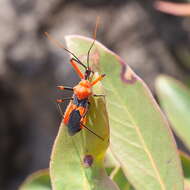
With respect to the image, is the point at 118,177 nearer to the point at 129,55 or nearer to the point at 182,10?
the point at 182,10

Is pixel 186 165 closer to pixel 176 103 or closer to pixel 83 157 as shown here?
pixel 176 103

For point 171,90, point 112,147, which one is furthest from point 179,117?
point 112,147

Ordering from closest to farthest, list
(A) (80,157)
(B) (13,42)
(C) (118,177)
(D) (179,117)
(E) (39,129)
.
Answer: (A) (80,157), (C) (118,177), (D) (179,117), (B) (13,42), (E) (39,129)

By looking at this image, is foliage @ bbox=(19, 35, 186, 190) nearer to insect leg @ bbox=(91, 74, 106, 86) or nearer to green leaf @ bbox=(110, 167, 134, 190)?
insect leg @ bbox=(91, 74, 106, 86)

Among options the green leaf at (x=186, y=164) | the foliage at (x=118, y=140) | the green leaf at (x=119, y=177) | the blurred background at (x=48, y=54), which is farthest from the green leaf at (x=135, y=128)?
the blurred background at (x=48, y=54)

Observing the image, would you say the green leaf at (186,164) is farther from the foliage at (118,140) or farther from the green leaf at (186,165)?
the foliage at (118,140)

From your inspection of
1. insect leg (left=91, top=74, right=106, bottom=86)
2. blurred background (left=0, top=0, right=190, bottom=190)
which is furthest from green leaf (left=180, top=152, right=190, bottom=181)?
blurred background (left=0, top=0, right=190, bottom=190)
